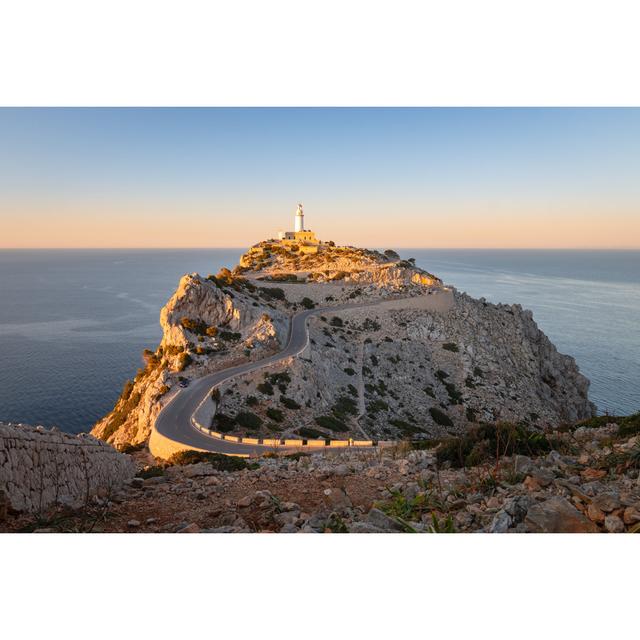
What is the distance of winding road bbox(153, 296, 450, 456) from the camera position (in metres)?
16.2

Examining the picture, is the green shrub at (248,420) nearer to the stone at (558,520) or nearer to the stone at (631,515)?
the stone at (558,520)

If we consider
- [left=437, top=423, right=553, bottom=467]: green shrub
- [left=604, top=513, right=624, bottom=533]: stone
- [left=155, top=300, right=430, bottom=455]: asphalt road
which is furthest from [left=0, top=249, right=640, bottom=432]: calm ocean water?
[left=604, top=513, right=624, bottom=533]: stone

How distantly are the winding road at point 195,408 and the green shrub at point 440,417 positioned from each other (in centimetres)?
1078

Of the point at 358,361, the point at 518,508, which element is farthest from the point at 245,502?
the point at 358,361

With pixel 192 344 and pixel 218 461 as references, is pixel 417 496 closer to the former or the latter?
pixel 218 461

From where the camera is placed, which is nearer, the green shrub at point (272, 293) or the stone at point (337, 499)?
the stone at point (337, 499)

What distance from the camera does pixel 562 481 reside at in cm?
490

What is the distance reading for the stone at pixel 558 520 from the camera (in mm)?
3930

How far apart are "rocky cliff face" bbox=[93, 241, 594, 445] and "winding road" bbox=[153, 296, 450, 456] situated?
2.91 ft

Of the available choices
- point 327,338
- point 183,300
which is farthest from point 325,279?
point 183,300

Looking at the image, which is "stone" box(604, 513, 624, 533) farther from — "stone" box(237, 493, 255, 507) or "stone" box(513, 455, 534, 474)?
"stone" box(237, 493, 255, 507)

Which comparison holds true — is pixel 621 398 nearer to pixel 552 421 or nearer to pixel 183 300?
pixel 552 421

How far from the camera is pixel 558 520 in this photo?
396cm

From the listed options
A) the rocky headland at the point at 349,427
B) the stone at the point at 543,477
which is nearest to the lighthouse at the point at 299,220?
the rocky headland at the point at 349,427
